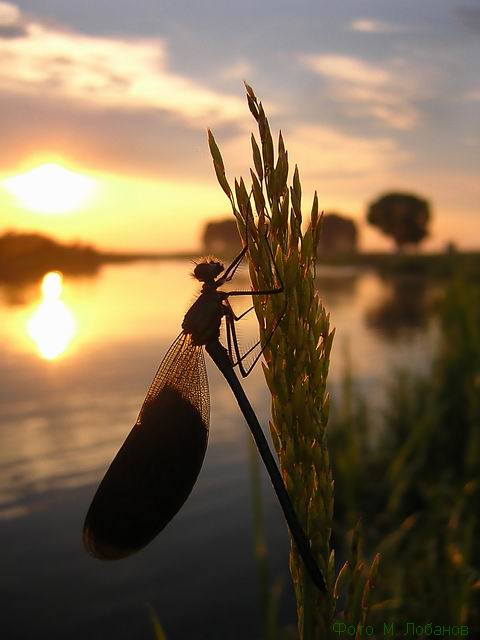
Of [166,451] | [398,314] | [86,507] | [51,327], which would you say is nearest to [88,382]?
[86,507]

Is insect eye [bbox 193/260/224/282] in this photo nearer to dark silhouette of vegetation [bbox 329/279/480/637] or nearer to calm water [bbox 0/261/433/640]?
calm water [bbox 0/261/433/640]

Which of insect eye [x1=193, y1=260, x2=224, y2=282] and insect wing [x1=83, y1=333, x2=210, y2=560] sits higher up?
insect eye [x1=193, y1=260, x2=224, y2=282]

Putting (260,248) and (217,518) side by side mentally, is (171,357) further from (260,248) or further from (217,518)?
(217,518)

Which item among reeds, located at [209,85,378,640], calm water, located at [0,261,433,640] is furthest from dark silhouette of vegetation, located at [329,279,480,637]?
reeds, located at [209,85,378,640]

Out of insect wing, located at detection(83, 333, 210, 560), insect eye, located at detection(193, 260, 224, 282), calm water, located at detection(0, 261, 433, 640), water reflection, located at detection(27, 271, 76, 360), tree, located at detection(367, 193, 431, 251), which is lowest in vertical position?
calm water, located at detection(0, 261, 433, 640)

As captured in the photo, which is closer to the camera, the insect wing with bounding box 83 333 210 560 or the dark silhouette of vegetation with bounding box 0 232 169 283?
the insect wing with bounding box 83 333 210 560

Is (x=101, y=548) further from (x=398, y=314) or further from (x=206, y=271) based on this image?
(x=398, y=314)

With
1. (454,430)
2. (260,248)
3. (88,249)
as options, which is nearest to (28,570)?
(454,430)
